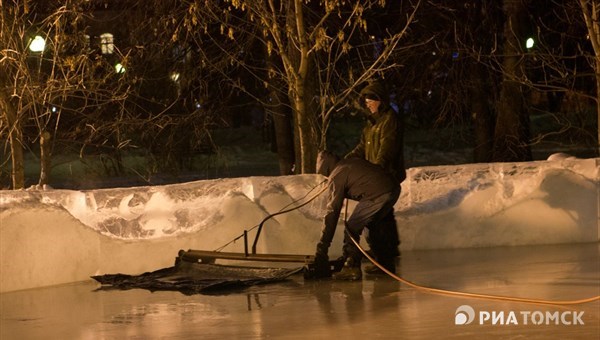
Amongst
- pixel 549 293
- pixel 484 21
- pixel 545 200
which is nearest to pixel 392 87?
pixel 484 21

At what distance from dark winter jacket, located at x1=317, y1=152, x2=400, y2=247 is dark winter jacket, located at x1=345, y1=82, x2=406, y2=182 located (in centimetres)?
15

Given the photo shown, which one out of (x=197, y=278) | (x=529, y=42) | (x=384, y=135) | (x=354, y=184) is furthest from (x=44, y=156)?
(x=529, y=42)

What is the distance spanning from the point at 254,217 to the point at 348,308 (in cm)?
325

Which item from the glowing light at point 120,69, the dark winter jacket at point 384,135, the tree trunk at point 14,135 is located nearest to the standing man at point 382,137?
the dark winter jacket at point 384,135

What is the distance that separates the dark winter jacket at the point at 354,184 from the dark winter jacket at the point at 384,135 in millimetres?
151

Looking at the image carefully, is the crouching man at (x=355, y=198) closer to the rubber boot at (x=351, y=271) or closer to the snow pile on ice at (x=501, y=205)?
the rubber boot at (x=351, y=271)

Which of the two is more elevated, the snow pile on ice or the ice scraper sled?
the snow pile on ice

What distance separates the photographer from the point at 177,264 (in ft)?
39.8

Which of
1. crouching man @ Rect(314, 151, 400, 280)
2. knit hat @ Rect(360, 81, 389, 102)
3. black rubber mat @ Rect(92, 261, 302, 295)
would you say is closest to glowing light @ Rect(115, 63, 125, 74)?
black rubber mat @ Rect(92, 261, 302, 295)

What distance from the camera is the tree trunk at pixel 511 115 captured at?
77.7ft

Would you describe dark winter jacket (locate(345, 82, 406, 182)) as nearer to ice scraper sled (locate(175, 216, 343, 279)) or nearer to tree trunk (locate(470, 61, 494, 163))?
ice scraper sled (locate(175, 216, 343, 279))

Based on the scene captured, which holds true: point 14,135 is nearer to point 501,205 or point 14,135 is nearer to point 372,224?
point 372,224

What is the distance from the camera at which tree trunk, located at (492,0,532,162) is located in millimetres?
23688

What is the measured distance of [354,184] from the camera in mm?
11258
